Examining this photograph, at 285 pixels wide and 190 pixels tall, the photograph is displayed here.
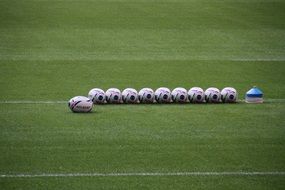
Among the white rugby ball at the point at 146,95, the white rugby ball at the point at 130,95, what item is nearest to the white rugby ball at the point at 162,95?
the white rugby ball at the point at 146,95

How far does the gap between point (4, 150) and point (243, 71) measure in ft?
35.9

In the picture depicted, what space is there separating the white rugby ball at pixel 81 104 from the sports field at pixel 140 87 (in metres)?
0.17

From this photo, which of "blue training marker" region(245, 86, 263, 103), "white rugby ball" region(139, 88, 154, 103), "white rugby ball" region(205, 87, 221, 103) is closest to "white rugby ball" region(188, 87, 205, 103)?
"white rugby ball" region(205, 87, 221, 103)

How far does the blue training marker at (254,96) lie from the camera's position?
1764cm

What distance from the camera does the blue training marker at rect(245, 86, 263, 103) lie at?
1764 cm

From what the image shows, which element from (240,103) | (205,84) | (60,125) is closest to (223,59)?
(205,84)

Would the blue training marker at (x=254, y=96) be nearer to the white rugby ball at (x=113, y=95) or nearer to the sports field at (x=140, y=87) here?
the sports field at (x=140, y=87)

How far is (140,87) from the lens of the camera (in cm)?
2023

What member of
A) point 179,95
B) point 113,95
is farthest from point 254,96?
point 113,95

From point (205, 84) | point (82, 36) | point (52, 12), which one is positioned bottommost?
point (205, 84)

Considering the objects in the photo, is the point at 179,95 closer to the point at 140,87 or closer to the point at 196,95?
the point at 196,95

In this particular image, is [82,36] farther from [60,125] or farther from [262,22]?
[60,125]

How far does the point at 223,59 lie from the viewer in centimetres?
2484

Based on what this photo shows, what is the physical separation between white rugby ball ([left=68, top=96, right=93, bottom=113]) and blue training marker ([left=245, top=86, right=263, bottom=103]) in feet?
11.3
